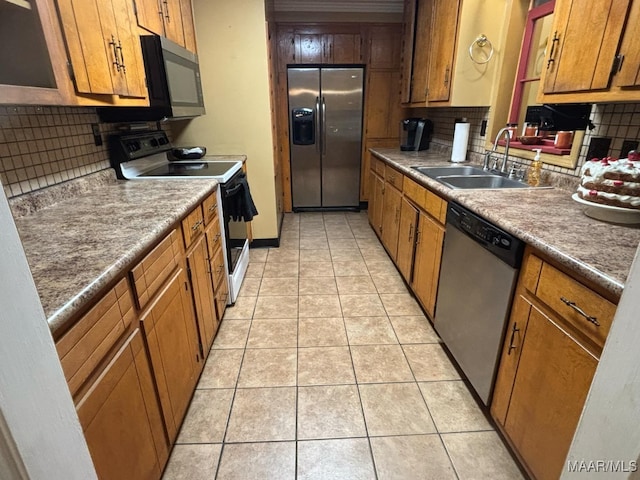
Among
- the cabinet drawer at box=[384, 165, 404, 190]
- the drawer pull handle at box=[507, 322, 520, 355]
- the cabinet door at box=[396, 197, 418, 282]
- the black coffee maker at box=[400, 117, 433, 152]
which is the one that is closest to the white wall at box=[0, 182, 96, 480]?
the drawer pull handle at box=[507, 322, 520, 355]

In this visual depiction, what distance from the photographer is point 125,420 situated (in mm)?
982

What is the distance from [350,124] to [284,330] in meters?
2.99

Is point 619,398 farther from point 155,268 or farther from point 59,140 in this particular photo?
point 59,140

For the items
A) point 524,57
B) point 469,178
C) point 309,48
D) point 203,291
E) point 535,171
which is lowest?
point 203,291

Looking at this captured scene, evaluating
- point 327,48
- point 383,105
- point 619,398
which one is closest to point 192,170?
point 619,398

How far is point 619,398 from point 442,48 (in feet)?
9.08

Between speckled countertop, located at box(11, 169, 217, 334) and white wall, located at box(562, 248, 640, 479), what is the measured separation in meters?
1.06

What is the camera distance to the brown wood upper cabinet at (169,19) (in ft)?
6.06

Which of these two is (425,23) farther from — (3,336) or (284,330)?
(3,336)

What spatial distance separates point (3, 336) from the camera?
0.45 metres

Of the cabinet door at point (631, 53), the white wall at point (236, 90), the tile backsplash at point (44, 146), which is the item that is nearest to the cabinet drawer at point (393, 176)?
the white wall at point (236, 90)

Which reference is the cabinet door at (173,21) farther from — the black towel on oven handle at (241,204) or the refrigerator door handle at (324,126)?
the refrigerator door handle at (324,126)

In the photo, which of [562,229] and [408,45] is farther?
[408,45]

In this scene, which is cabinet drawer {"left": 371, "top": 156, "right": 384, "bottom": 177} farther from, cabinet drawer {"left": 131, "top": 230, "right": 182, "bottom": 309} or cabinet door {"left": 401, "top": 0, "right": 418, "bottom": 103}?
cabinet drawer {"left": 131, "top": 230, "right": 182, "bottom": 309}
